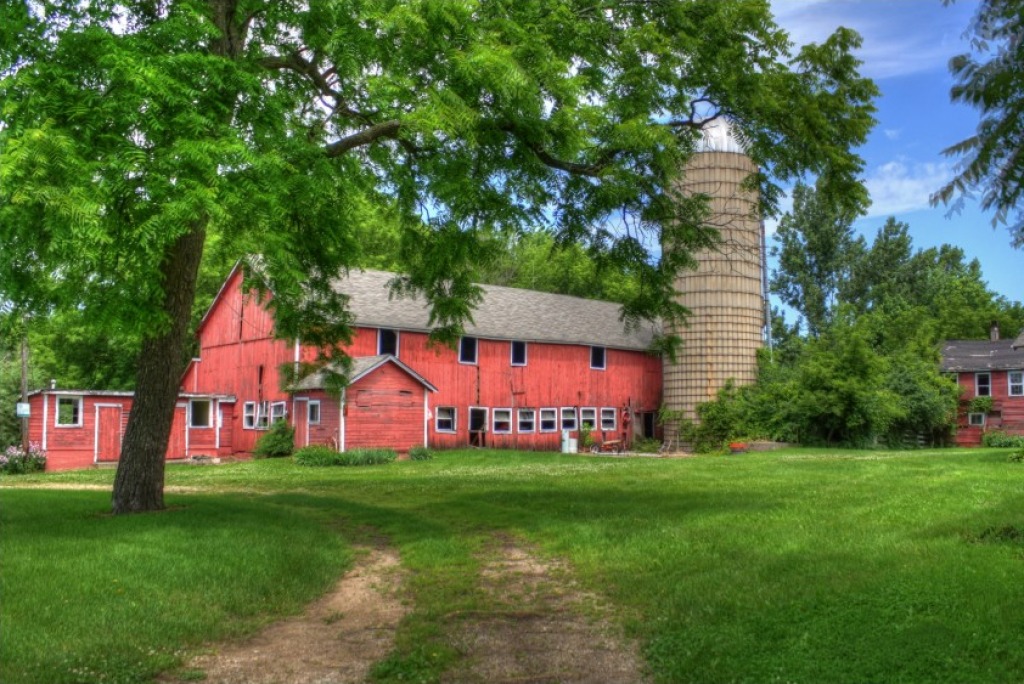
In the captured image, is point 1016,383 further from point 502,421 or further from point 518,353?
point 502,421

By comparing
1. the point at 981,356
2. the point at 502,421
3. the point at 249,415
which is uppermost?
the point at 981,356

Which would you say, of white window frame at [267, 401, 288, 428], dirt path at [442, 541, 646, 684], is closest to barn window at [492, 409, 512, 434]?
white window frame at [267, 401, 288, 428]

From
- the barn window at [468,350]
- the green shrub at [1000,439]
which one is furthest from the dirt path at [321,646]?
the green shrub at [1000,439]

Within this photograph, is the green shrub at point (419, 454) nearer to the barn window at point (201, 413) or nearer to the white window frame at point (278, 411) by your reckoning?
the white window frame at point (278, 411)

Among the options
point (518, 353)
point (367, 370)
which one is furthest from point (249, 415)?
point (518, 353)

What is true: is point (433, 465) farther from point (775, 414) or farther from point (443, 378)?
point (775, 414)

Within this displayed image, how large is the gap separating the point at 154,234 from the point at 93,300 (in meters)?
1.67

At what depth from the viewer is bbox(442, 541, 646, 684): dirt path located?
6.96 metres

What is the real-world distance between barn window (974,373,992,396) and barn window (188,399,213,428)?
36803mm

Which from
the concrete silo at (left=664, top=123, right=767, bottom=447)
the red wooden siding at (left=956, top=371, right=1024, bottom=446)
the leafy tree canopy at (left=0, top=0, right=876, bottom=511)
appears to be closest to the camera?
the leafy tree canopy at (left=0, top=0, right=876, bottom=511)

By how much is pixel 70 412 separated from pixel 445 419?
15080 millimetres

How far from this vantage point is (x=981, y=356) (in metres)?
44.5

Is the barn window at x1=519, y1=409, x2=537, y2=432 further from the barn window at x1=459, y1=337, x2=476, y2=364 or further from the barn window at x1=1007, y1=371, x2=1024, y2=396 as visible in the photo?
the barn window at x1=1007, y1=371, x2=1024, y2=396

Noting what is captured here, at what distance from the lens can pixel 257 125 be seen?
11703 mm
